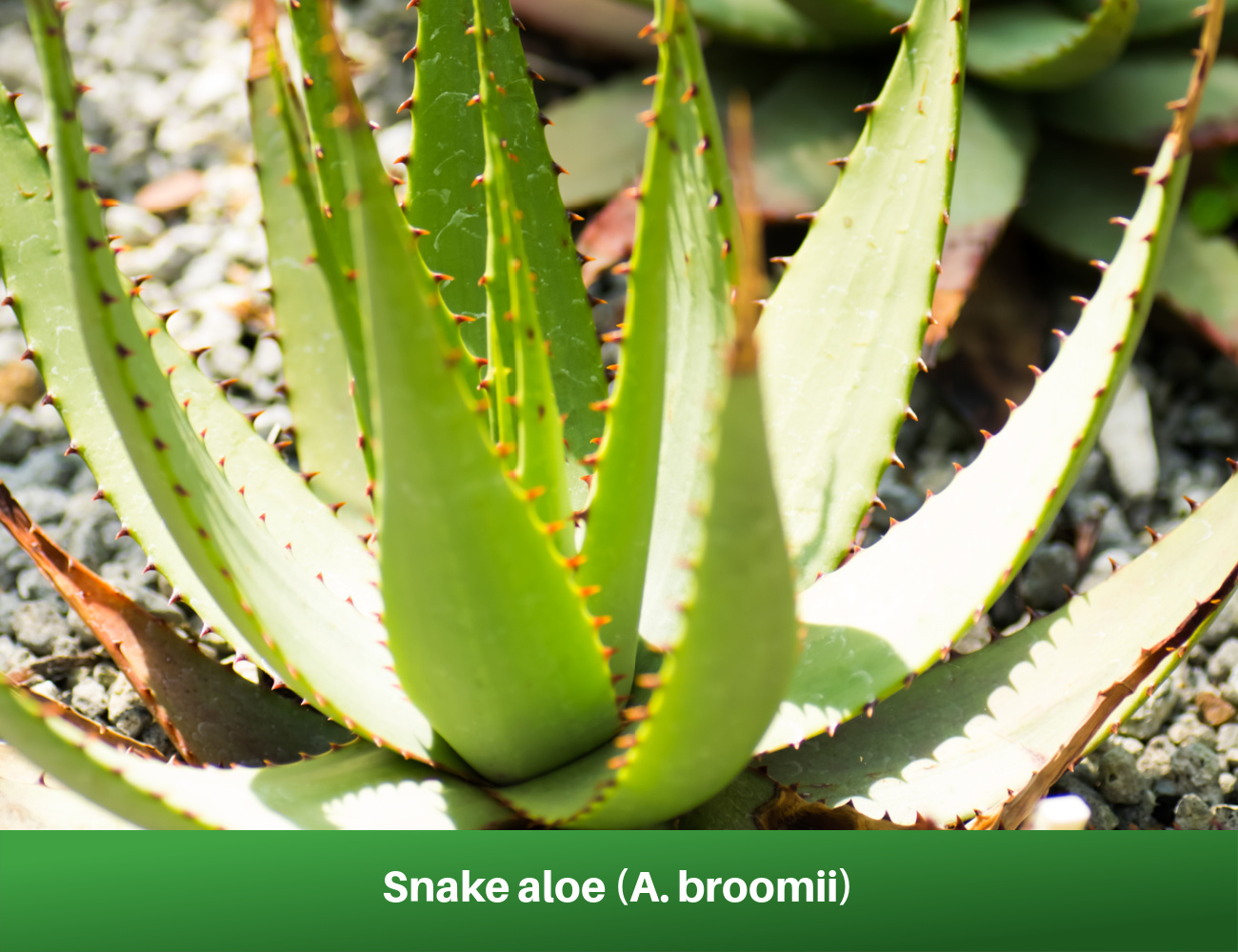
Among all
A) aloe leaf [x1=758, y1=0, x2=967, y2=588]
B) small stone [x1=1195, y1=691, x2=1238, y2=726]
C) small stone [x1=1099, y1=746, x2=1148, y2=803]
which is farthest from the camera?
small stone [x1=1195, y1=691, x2=1238, y2=726]

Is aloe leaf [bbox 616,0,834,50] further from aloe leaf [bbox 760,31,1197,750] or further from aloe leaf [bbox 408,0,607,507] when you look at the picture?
aloe leaf [bbox 760,31,1197,750]

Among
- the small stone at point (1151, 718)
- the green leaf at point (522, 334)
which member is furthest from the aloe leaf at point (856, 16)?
the small stone at point (1151, 718)

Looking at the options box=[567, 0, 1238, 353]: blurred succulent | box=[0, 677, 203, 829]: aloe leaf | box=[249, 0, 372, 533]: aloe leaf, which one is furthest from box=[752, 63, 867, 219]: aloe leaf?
box=[0, 677, 203, 829]: aloe leaf

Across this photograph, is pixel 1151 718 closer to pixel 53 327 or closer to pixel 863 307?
pixel 863 307

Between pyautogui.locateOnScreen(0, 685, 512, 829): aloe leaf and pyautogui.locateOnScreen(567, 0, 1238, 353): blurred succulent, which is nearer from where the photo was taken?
pyautogui.locateOnScreen(0, 685, 512, 829): aloe leaf

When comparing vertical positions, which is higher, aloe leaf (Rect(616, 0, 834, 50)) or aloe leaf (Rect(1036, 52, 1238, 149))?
aloe leaf (Rect(616, 0, 834, 50))

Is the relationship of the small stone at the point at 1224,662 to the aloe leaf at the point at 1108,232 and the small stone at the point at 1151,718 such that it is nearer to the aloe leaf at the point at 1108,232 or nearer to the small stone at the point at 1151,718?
the small stone at the point at 1151,718

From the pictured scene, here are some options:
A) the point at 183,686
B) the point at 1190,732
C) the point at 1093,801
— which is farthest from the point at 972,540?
→ the point at 183,686
